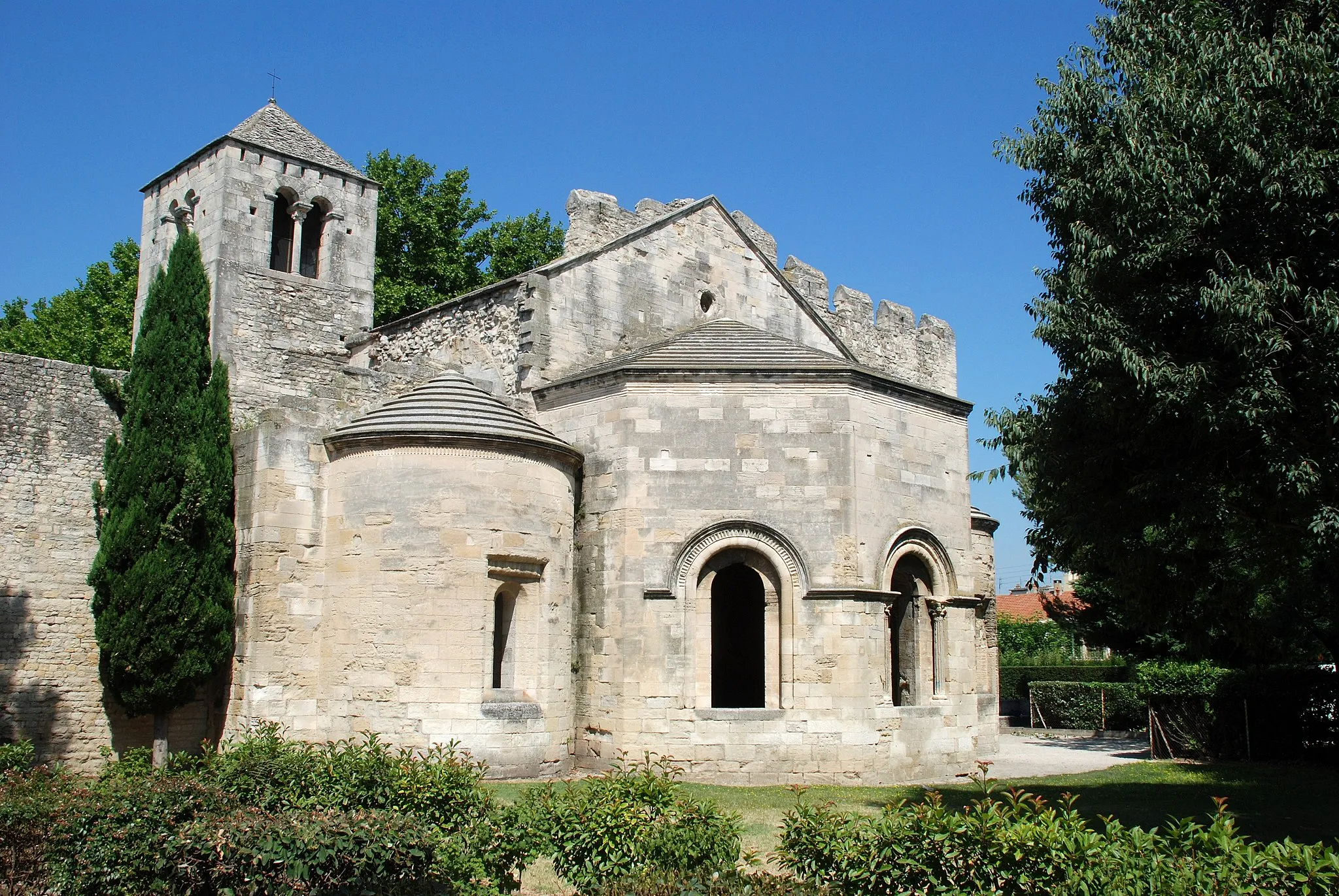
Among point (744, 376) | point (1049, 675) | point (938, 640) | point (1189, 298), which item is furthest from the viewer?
point (1049, 675)

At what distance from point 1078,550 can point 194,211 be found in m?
16.1

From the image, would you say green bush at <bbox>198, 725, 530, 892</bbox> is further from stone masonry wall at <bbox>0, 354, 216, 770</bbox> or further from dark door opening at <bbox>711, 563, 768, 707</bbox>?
dark door opening at <bbox>711, 563, 768, 707</bbox>

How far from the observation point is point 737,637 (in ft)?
61.5

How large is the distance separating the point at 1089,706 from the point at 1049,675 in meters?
8.15

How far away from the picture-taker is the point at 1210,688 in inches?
790

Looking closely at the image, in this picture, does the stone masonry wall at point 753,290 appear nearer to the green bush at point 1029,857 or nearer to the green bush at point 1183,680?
the green bush at point 1183,680

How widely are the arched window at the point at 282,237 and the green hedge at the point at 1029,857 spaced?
16.3 meters

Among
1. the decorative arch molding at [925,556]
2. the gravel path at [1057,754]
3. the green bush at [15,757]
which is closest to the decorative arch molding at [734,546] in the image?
the decorative arch molding at [925,556]

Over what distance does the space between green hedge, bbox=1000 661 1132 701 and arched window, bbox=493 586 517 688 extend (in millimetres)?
20527

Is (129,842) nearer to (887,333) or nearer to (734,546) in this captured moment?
(734,546)

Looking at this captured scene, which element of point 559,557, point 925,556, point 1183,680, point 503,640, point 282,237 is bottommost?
point 1183,680

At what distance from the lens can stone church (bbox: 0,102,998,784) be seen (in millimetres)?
13906

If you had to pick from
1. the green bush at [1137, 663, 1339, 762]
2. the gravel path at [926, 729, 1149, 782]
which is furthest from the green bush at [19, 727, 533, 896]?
the green bush at [1137, 663, 1339, 762]

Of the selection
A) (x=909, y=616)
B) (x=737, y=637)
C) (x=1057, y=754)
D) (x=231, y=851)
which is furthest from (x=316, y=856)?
(x=1057, y=754)
